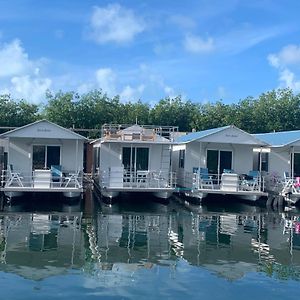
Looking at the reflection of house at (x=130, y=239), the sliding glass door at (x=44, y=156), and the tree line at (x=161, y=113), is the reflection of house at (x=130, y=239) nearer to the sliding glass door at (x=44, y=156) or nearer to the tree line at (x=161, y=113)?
the sliding glass door at (x=44, y=156)

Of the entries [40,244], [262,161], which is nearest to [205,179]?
[262,161]

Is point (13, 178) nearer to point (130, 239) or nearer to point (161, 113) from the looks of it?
point (130, 239)

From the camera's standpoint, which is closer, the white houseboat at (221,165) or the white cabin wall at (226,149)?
the white houseboat at (221,165)

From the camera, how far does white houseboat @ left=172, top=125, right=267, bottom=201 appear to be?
23.5 metres

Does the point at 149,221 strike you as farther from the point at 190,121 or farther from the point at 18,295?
the point at 190,121

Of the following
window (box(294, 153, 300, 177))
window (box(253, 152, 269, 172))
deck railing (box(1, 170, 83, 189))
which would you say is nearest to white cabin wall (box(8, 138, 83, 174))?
deck railing (box(1, 170, 83, 189))

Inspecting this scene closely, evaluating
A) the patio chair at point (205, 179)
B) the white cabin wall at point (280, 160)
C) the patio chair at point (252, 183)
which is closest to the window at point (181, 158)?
the patio chair at point (205, 179)

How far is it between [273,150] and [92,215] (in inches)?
466

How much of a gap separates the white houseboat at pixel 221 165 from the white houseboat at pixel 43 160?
551 centimetres

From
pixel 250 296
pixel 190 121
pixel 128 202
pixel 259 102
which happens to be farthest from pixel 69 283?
pixel 259 102

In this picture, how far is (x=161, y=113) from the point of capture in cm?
4822

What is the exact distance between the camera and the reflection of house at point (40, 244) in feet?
39.0

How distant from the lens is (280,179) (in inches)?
1000

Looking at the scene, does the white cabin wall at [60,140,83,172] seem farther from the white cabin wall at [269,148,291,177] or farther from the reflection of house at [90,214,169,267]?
the white cabin wall at [269,148,291,177]
